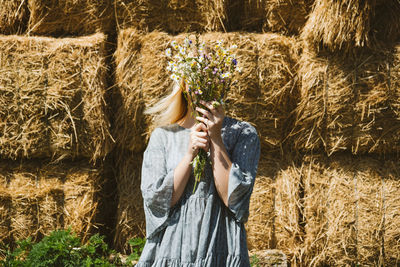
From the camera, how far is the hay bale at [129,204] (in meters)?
3.47

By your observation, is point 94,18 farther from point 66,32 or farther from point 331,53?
point 331,53

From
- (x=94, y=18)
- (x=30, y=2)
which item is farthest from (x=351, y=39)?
(x=30, y=2)

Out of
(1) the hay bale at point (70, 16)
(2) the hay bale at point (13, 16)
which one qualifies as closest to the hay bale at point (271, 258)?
(1) the hay bale at point (70, 16)

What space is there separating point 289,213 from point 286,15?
65.1 inches

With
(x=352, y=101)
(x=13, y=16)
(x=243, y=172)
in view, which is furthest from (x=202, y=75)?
(x=13, y=16)

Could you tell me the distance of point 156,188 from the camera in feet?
6.16

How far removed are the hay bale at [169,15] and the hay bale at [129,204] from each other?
43.7 inches

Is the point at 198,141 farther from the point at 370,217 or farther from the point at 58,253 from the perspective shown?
the point at 370,217

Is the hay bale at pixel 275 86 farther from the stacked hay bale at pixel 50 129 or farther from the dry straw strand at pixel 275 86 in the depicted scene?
the stacked hay bale at pixel 50 129

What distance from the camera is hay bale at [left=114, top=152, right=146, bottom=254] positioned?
11.4 feet

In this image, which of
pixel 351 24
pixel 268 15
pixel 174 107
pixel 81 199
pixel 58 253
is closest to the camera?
pixel 174 107

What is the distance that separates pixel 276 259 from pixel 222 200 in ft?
5.34

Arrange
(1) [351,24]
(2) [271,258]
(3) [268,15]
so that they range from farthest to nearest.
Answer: (3) [268,15], (2) [271,258], (1) [351,24]

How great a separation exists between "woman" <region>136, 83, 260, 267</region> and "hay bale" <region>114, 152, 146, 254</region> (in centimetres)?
158
